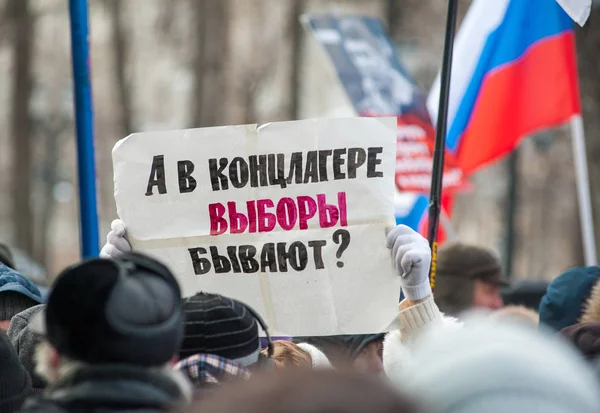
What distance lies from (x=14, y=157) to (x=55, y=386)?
63.5ft

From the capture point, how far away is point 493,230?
47781 millimetres

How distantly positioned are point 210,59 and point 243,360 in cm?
1636

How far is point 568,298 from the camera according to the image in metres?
4.39

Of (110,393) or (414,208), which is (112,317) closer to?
(110,393)

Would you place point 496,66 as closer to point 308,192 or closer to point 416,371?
point 308,192

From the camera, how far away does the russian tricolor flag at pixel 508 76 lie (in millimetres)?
7527

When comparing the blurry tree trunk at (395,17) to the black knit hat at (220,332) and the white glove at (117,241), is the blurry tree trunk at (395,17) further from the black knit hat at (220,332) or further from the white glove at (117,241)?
the black knit hat at (220,332)

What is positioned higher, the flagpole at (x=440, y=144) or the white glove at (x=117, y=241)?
the flagpole at (x=440, y=144)

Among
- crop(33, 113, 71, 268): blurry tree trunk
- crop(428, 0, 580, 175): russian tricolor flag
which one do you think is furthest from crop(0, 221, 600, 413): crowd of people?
crop(33, 113, 71, 268): blurry tree trunk

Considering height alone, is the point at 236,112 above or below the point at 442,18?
below

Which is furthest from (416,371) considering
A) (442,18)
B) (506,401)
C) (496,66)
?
(442,18)

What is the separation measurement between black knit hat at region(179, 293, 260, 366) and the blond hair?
2.03ft

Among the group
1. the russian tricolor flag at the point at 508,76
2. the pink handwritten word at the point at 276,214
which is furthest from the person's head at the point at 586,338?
the russian tricolor flag at the point at 508,76

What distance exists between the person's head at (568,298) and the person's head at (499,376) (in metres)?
2.54
